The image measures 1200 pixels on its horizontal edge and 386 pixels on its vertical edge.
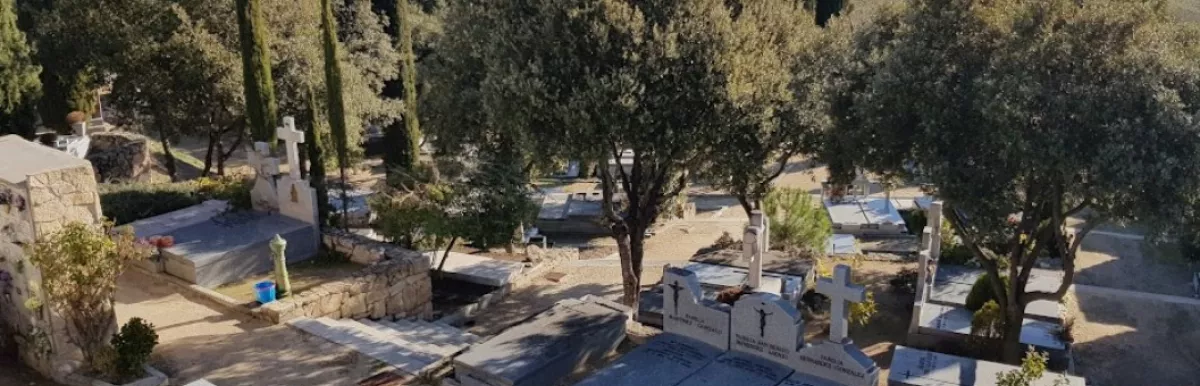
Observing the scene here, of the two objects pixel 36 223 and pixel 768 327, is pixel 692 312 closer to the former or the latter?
pixel 768 327

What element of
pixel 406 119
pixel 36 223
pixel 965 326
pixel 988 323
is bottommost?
pixel 965 326

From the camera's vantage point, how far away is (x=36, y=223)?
11.9m

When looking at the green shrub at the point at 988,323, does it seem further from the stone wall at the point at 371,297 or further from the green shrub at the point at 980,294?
the stone wall at the point at 371,297

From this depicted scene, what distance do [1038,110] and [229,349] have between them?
12.7m

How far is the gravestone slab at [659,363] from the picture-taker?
11633 mm

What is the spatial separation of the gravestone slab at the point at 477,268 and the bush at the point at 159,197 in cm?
452

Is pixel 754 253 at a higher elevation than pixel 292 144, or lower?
lower

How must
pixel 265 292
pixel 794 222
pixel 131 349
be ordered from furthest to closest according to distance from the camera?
pixel 794 222 → pixel 265 292 → pixel 131 349

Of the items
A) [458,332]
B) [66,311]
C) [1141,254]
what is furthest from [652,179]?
[1141,254]

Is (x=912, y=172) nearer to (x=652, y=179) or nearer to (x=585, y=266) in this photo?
(x=652, y=179)

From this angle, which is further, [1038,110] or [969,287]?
[969,287]

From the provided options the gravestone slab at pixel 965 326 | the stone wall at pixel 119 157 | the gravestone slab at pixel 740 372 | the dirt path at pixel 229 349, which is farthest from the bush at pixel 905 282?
the stone wall at pixel 119 157

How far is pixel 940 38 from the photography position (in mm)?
14695

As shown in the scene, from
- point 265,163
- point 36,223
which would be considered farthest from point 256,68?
point 36,223
